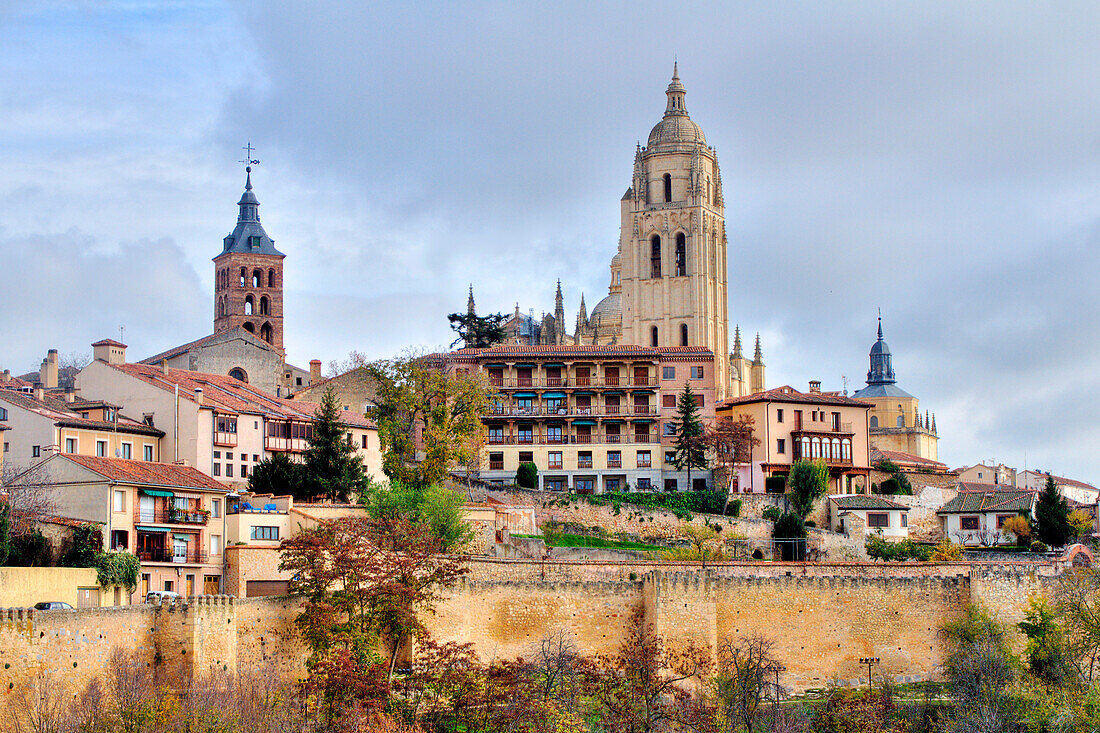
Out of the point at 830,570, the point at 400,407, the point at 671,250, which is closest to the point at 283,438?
the point at 400,407

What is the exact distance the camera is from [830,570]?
5906cm

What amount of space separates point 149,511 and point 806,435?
3929 centimetres

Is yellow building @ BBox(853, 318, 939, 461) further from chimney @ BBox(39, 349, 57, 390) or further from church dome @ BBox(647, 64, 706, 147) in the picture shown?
chimney @ BBox(39, 349, 57, 390)

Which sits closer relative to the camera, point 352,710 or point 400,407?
point 352,710

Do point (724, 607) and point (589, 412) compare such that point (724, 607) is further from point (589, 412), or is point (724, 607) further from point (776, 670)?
point (589, 412)

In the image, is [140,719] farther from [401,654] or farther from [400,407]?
[400,407]

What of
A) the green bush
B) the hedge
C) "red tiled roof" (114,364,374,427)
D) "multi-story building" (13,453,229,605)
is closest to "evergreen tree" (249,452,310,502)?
"red tiled roof" (114,364,374,427)

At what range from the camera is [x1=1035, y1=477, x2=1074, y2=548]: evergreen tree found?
230 feet

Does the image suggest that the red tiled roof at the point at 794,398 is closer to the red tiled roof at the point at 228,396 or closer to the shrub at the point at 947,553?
the shrub at the point at 947,553

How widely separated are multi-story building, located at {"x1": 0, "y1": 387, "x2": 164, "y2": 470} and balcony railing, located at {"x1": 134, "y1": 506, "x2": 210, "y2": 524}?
A: 5.90 m

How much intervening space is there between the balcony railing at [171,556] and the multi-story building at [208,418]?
29.9 ft

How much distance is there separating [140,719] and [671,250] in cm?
8151

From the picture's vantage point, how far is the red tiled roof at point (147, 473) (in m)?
51.9

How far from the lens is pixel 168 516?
53438mm
